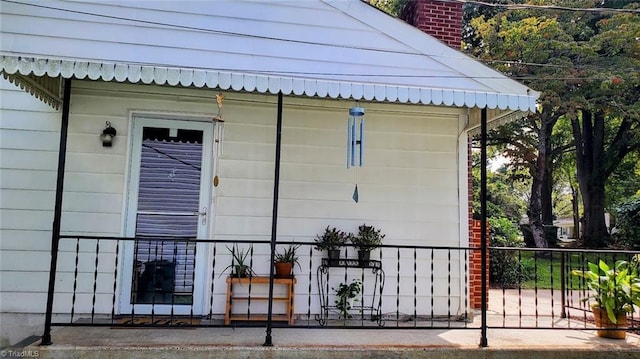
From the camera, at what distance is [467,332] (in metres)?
4.16

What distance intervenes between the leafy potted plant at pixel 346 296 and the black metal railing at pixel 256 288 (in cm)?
1

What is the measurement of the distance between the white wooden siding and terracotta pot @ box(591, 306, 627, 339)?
1275 mm

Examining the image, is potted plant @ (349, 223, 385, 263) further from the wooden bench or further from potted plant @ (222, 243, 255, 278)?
potted plant @ (222, 243, 255, 278)

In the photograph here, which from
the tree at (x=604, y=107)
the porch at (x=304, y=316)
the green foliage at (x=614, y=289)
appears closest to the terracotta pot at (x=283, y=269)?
the porch at (x=304, y=316)

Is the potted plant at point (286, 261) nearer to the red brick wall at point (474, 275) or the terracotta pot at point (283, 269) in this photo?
the terracotta pot at point (283, 269)

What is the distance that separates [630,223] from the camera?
1224 centimetres

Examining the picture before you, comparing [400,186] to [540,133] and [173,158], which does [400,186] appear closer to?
[173,158]

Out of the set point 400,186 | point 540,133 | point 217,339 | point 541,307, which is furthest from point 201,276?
point 540,133

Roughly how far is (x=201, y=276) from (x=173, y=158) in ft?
3.97

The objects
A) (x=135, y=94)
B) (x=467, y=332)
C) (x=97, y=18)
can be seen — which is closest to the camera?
(x=97, y=18)

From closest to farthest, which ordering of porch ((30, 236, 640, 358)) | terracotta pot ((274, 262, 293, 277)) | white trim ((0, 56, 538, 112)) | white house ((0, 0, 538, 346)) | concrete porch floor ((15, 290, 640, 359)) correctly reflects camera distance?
white trim ((0, 56, 538, 112))
concrete porch floor ((15, 290, 640, 359))
porch ((30, 236, 640, 358))
white house ((0, 0, 538, 346))
terracotta pot ((274, 262, 293, 277))

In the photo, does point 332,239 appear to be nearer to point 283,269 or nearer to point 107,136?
point 283,269

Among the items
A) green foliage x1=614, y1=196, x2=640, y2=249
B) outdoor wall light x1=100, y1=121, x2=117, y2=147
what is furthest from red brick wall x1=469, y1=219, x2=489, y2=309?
Result: green foliage x1=614, y1=196, x2=640, y2=249

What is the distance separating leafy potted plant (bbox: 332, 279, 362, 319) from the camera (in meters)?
4.56
